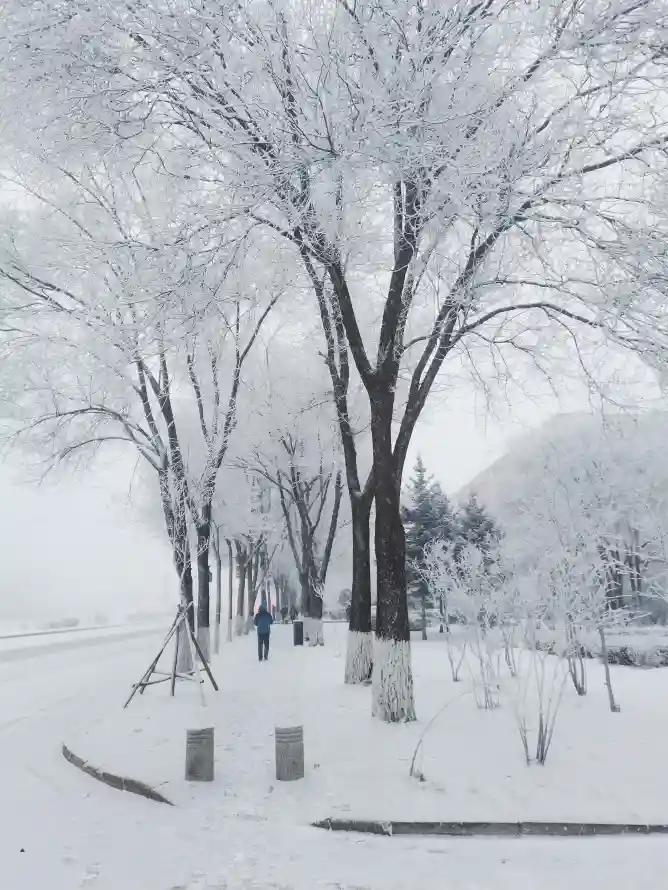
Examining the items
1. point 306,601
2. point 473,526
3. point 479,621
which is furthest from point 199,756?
point 473,526

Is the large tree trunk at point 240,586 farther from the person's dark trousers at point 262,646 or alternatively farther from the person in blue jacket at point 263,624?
the person in blue jacket at point 263,624

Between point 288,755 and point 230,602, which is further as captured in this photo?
point 230,602

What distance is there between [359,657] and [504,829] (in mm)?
6394

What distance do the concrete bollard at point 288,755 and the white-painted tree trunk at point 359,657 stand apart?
518 cm

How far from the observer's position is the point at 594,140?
8227mm

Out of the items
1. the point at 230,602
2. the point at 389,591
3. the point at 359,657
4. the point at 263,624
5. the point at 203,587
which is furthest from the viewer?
the point at 230,602

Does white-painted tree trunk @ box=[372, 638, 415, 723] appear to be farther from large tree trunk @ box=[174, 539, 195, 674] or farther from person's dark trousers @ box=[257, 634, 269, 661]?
person's dark trousers @ box=[257, 634, 269, 661]

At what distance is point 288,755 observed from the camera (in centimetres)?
650

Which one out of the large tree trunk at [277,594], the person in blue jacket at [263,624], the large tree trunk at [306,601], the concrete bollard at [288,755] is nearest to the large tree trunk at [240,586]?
the large tree trunk at [306,601]

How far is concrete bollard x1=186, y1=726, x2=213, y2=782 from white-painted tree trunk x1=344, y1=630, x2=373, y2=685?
209 inches

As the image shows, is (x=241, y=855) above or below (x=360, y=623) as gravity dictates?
below

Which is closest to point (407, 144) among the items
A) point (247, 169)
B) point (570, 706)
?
point (247, 169)

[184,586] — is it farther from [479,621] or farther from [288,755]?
[288,755]

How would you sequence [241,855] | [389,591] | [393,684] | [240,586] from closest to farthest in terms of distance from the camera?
[241,855] < [393,684] < [389,591] < [240,586]
